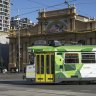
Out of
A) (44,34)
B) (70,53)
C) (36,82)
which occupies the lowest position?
(36,82)

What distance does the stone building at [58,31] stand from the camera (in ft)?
247

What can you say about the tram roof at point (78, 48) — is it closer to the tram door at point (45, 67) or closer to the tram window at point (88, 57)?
the tram window at point (88, 57)

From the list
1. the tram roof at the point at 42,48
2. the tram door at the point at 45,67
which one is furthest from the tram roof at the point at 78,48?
the tram door at the point at 45,67

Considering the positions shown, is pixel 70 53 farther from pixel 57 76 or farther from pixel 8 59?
pixel 8 59

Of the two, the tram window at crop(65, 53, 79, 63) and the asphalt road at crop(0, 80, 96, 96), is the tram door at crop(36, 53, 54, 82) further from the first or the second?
the asphalt road at crop(0, 80, 96, 96)

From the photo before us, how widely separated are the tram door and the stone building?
4381 centimetres

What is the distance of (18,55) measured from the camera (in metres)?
85.7

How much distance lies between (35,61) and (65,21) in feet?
167

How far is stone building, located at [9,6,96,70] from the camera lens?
2969 inches

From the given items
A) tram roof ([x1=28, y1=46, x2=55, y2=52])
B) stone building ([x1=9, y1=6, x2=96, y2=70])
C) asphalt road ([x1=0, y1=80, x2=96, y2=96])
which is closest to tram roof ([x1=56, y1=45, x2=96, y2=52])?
tram roof ([x1=28, y1=46, x2=55, y2=52])

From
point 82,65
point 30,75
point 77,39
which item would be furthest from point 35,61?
point 77,39

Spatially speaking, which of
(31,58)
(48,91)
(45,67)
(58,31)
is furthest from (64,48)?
(58,31)

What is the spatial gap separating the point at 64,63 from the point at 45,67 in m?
1.52

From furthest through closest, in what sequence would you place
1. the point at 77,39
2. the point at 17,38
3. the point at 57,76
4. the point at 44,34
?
the point at 17,38 → the point at 44,34 → the point at 77,39 → the point at 57,76
